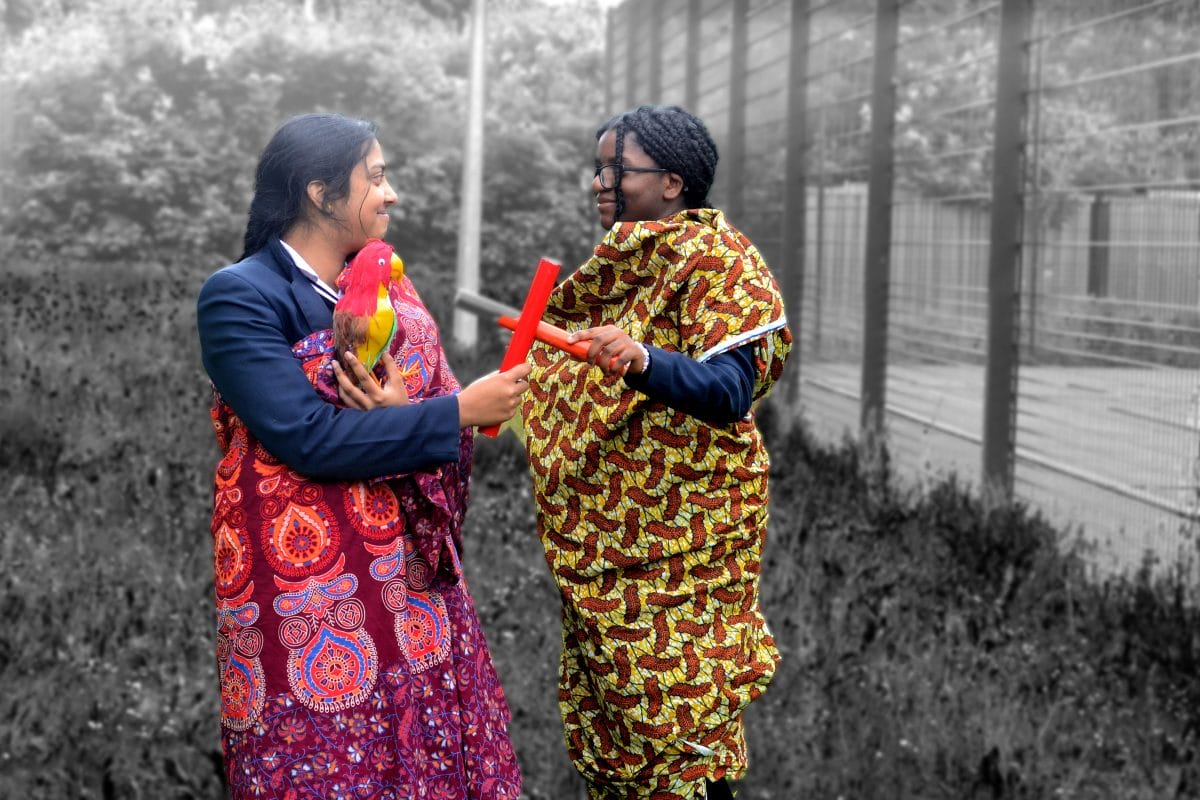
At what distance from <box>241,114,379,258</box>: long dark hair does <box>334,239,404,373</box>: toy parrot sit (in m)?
0.17

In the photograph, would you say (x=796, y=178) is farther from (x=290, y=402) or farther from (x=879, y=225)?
(x=290, y=402)

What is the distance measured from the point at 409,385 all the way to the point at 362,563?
33cm

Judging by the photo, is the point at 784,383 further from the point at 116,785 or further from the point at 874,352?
the point at 116,785

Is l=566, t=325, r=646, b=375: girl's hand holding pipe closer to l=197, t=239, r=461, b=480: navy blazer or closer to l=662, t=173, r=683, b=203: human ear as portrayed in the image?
l=197, t=239, r=461, b=480: navy blazer

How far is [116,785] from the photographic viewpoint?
4.25 meters

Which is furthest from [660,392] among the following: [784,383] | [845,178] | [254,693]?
[784,383]

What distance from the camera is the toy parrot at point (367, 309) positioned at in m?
2.66

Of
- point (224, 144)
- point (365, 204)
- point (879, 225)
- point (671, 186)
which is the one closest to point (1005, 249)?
point (879, 225)

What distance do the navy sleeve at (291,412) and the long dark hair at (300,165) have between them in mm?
160

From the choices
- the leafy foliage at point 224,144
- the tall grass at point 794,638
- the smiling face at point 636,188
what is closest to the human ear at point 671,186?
the smiling face at point 636,188

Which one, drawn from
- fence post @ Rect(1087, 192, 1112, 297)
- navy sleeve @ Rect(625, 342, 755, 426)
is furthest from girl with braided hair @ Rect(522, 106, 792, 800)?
fence post @ Rect(1087, 192, 1112, 297)

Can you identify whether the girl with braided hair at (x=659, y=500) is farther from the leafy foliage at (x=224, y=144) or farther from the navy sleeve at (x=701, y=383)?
the leafy foliage at (x=224, y=144)

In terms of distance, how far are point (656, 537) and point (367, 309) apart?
85 centimetres

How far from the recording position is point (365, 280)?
2.68m
